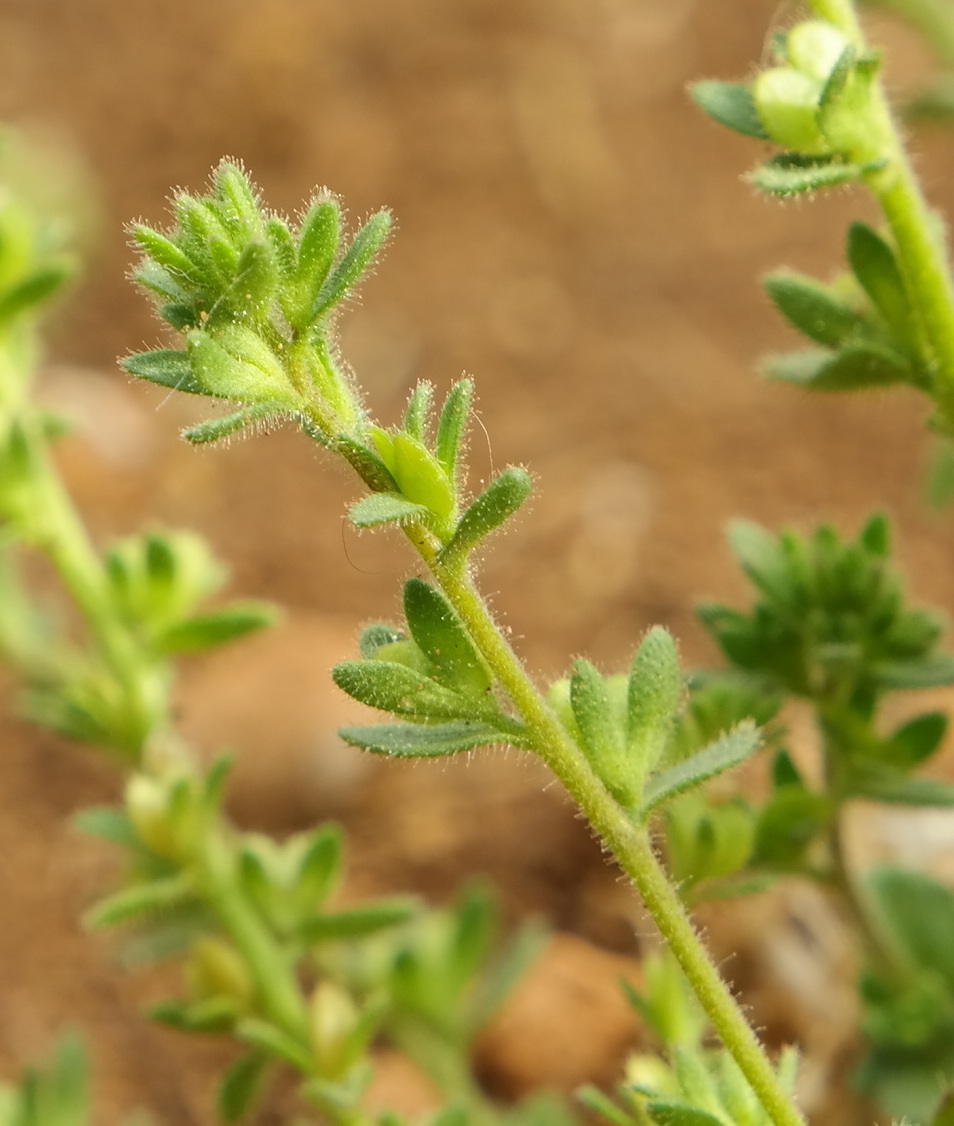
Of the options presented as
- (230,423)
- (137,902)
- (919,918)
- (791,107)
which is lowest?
(919,918)

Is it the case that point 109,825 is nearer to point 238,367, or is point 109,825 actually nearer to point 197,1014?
point 197,1014

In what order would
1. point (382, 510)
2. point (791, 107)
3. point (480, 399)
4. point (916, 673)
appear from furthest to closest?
point (480, 399)
point (916, 673)
point (791, 107)
point (382, 510)

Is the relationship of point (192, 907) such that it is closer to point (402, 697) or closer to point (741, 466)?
point (402, 697)

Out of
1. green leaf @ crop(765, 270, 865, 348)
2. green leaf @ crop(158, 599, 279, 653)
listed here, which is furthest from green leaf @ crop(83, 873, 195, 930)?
green leaf @ crop(765, 270, 865, 348)

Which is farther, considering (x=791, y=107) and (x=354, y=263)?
(x=791, y=107)

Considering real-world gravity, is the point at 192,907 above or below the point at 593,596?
below

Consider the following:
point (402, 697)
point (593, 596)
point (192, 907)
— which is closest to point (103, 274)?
point (593, 596)

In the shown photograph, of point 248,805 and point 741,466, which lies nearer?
point 248,805

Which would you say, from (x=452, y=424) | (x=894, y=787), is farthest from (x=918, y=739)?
(x=452, y=424)
